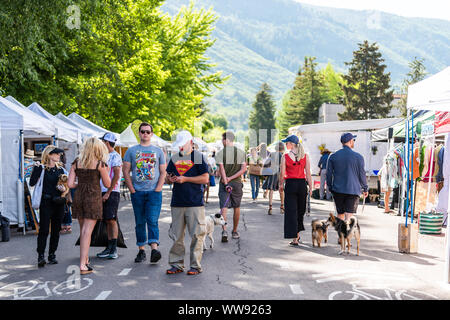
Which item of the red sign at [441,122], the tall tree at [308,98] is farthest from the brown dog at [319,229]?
the tall tree at [308,98]

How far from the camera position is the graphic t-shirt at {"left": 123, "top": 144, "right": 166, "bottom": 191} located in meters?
7.55

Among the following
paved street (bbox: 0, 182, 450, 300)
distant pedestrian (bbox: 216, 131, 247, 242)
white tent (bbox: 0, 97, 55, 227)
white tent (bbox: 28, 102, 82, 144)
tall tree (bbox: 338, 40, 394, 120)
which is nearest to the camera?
paved street (bbox: 0, 182, 450, 300)

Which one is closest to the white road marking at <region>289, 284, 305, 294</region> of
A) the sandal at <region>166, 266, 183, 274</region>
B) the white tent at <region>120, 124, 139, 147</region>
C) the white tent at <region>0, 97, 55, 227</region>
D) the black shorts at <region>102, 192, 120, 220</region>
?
the sandal at <region>166, 266, 183, 274</region>

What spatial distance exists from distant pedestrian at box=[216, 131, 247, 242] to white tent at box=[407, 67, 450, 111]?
3.26 metres

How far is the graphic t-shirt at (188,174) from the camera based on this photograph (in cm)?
685

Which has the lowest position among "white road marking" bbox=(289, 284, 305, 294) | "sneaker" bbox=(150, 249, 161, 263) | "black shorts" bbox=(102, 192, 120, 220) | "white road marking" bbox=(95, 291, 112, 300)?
"white road marking" bbox=(95, 291, 112, 300)

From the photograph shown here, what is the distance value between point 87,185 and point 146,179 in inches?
35.2

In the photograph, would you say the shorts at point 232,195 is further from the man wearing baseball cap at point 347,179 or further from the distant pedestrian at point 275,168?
the distant pedestrian at point 275,168

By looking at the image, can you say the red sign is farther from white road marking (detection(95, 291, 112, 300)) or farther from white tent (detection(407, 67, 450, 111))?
white road marking (detection(95, 291, 112, 300))

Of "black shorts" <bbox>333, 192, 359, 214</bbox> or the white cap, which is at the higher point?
the white cap

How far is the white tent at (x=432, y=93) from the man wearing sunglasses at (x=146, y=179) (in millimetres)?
4275

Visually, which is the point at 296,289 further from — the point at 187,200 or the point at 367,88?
the point at 367,88

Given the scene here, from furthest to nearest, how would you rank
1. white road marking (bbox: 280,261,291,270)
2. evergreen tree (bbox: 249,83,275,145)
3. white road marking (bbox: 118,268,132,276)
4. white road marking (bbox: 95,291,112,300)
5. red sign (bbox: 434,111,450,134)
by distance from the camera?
1. evergreen tree (bbox: 249,83,275,145)
2. red sign (bbox: 434,111,450,134)
3. white road marking (bbox: 280,261,291,270)
4. white road marking (bbox: 118,268,132,276)
5. white road marking (bbox: 95,291,112,300)
